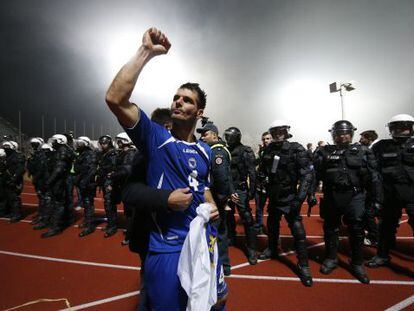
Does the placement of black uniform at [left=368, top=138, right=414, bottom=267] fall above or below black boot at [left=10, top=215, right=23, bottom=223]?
above

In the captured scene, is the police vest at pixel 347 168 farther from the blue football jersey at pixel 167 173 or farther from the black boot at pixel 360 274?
the blue football jersey at pixel 167 173

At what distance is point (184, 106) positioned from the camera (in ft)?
5.54

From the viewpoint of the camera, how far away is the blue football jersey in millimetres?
1510

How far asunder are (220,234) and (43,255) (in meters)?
4.04

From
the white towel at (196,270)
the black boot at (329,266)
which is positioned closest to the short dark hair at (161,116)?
the white towel at (196,270)

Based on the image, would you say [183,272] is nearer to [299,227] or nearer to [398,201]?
[299,227]

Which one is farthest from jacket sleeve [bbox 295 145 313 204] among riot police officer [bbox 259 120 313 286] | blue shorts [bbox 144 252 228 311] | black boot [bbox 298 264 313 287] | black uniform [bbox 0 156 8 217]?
black uniform [bbox 0 156 8 217]

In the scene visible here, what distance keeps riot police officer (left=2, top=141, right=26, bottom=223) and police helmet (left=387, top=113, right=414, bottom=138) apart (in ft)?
35.8

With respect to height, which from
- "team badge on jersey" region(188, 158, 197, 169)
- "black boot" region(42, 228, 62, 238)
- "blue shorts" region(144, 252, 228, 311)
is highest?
"team badge on jersey" region(188, 158, 197, 169)

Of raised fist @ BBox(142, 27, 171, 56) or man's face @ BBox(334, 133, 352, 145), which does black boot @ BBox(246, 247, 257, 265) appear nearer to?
man's face @ BBox(334, 133, 352, 145)

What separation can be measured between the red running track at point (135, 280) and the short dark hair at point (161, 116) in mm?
2672

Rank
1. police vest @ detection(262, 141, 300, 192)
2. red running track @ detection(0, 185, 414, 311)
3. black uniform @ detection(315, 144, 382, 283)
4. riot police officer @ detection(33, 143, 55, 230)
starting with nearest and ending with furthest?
red running track @ detection(0, 185, 414, 311)
black uniform @ detection(315, 144, 382, 283)
police vest @ detection(262, 141, 300, 192)
riot police officer @ detection(33, 143, 55, 230)

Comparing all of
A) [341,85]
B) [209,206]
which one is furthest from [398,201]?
[341,85]

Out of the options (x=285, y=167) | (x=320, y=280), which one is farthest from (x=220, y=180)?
(x=320, y=280)
